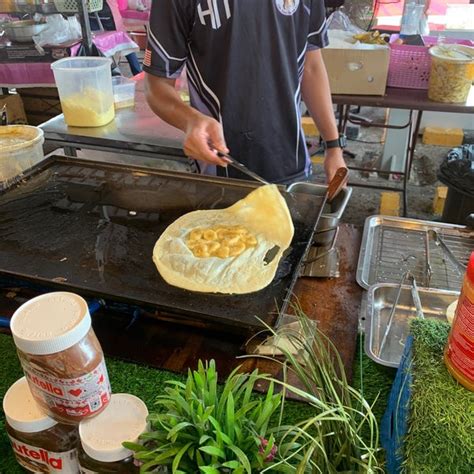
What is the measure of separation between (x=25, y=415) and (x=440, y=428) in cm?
66

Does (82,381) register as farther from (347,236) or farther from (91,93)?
(91,93)

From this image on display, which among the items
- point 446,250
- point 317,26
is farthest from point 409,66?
point 446,250

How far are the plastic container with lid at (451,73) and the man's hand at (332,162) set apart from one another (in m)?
1.39

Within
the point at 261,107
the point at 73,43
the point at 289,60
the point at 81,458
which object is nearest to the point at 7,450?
the point at 81,458

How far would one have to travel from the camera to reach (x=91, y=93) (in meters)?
2.43

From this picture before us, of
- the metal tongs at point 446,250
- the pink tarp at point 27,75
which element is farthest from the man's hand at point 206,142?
the pink tarp at point 27,75

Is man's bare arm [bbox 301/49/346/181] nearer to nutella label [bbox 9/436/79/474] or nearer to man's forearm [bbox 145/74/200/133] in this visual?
man's forearm [bbox 145/74/200/133]

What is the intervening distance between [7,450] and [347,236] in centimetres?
115

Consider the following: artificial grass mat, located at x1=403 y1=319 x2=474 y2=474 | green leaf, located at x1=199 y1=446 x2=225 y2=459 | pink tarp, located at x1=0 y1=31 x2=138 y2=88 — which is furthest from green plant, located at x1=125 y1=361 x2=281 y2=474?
pink tarp, located at x1=0 y1=31 x2=138 y2=88

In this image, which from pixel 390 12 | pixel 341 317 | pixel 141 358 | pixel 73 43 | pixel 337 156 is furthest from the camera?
pixel 390 12

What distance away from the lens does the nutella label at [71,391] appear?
770mm

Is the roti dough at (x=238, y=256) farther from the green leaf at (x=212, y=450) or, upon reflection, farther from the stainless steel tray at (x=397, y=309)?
the green leaf at (x=212, y=450)

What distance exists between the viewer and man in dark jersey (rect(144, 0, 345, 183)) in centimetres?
158

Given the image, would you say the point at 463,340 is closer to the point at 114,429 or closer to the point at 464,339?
the point at 464,339
